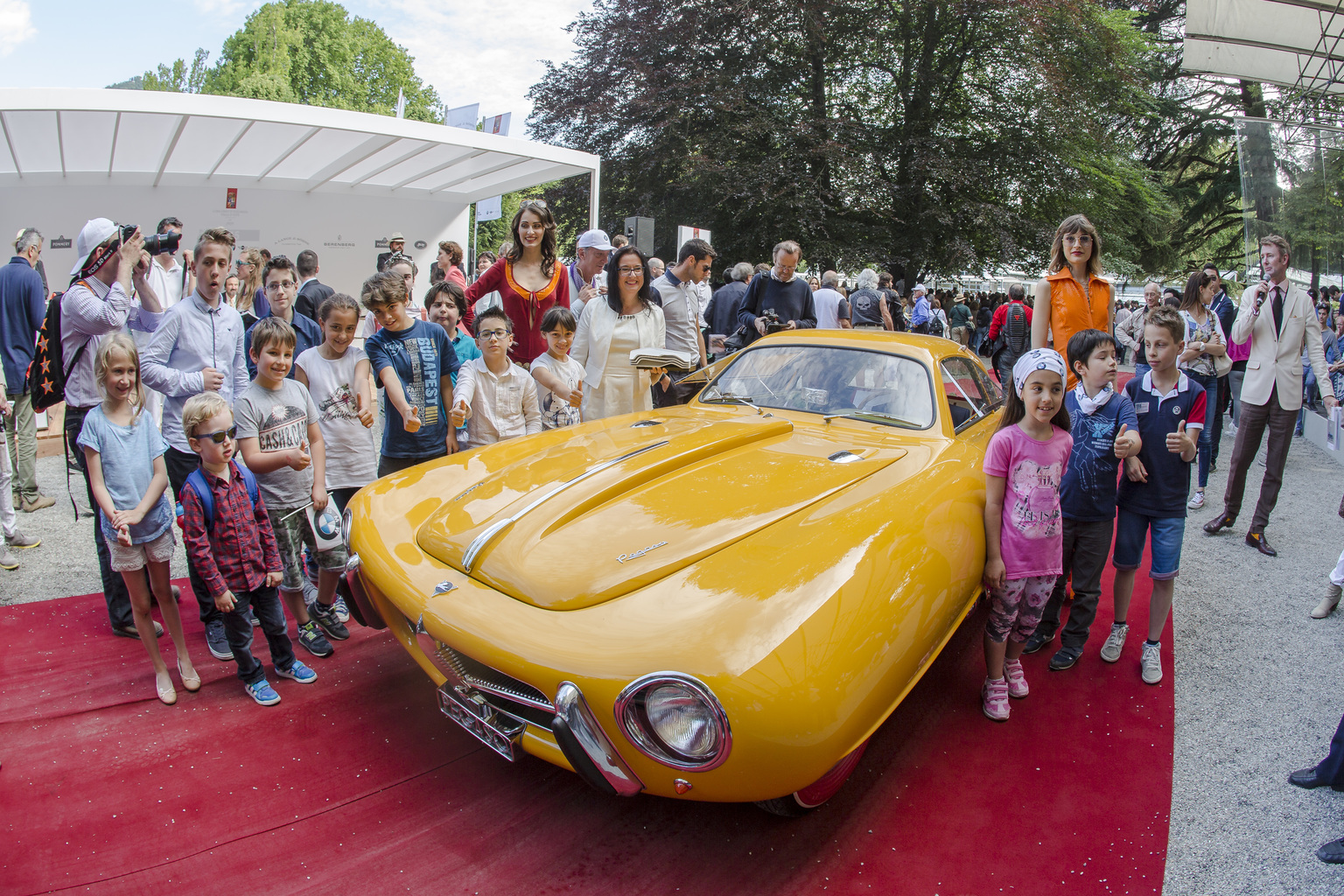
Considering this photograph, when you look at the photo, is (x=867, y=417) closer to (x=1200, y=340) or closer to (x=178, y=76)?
(x=1200, y=340)

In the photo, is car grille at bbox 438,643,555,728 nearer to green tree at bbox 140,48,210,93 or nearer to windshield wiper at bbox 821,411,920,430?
windshield wiper at bbox 821,411,920,430

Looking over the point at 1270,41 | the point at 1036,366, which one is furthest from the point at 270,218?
the point at 1270,41

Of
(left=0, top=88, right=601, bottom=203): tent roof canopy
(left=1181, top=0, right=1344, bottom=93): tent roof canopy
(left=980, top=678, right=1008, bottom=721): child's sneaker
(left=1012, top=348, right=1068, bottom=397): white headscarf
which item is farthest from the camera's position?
(left=1181, top=0, right=1344, bottom=93): tent roof canopy

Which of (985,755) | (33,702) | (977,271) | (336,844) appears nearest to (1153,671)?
(985,755)

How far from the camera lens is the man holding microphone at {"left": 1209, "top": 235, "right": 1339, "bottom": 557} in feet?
16.2

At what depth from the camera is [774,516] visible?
8.07 feet

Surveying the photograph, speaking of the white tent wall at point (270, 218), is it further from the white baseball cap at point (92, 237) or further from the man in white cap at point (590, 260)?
the white baseball cap at point (92, 237)

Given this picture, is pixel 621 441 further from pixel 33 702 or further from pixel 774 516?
pixel 33 702

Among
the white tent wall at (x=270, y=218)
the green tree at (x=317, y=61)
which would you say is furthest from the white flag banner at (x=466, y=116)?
the green tree at (x=317, y=61)

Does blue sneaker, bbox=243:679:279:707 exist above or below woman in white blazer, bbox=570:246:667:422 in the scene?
below

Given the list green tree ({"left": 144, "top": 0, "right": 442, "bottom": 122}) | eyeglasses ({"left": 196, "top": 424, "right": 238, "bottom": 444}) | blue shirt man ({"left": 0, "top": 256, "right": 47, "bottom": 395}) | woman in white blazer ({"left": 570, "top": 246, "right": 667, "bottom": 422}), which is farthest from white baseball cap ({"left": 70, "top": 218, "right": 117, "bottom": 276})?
green tree ({"left": 144, "top": 0, "right": 442, "bottom": 122})

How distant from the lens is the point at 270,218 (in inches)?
481

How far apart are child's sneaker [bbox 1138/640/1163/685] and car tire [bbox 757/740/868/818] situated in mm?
1861

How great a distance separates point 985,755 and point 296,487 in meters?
3.04
